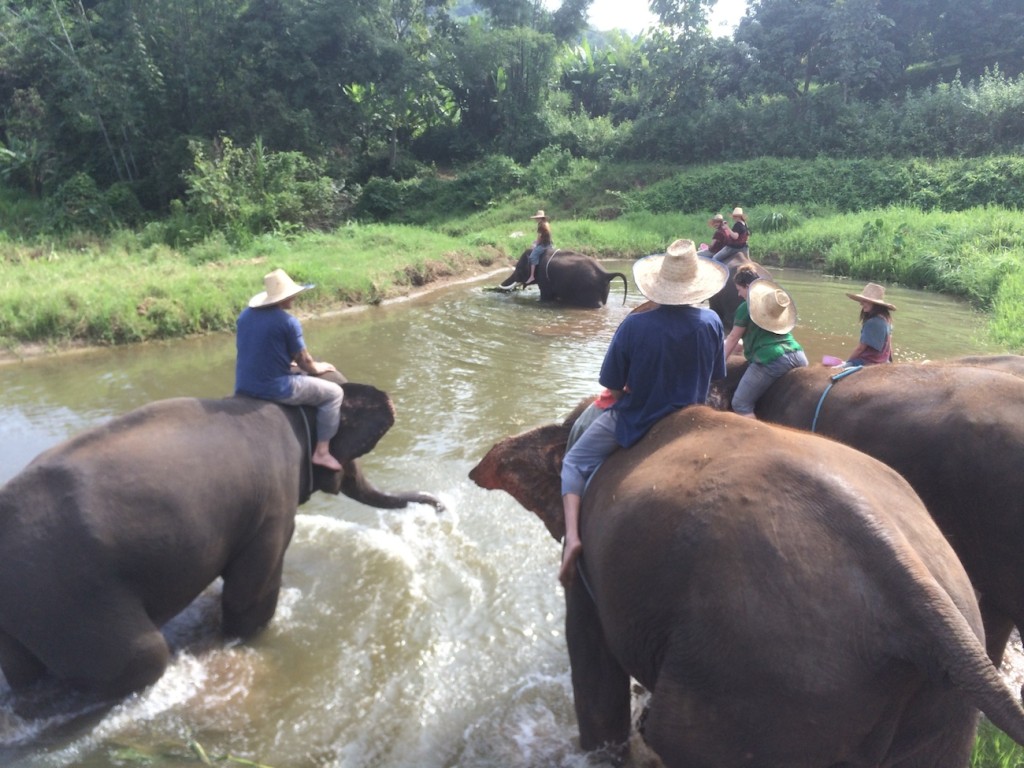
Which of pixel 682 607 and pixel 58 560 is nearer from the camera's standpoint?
pixel 682 607

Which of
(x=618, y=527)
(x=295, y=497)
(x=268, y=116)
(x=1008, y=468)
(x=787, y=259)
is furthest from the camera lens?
(x=268, y=116)

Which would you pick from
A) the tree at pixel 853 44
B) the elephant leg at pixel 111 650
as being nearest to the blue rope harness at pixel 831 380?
the elephant leg at pixel 111 650

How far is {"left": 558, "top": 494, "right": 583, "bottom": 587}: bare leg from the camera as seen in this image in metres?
3.30

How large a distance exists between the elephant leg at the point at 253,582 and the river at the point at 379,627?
148mm

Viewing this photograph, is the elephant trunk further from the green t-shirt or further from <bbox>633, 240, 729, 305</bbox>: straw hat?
<bbox>633, 240, 729, 305</bbox>: straw hat

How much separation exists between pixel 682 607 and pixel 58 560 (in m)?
3.00

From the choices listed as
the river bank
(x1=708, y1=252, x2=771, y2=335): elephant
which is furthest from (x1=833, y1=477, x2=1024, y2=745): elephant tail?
the river bank

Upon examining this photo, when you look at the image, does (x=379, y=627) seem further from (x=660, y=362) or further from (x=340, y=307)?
(x=340, y=307)

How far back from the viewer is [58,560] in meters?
3.82

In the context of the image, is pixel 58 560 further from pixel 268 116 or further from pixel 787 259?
pixel 268 116

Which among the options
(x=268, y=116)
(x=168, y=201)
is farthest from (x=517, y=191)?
(x=168, y=201)

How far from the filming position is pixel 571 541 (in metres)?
3.32

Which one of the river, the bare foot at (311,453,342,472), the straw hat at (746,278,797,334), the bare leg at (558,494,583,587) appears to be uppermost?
the straw hat at (746,278,797,334)

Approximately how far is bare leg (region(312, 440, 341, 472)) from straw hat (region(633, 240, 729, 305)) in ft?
8.62
